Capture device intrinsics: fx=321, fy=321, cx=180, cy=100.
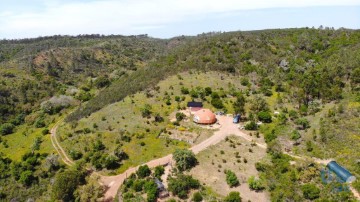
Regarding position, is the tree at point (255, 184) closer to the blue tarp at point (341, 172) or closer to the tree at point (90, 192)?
the blue tarp at point (341, 172)

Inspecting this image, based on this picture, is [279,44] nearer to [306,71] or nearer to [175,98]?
[306,71]

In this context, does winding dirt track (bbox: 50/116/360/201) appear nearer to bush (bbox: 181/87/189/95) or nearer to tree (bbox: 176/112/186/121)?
tree (bbox: 176/112/186/121)

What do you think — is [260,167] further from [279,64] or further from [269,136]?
[279,64]

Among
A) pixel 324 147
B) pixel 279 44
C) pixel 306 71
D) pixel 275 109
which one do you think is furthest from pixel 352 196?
pixel 279 44

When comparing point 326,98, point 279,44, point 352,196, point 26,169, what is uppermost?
point 279,44

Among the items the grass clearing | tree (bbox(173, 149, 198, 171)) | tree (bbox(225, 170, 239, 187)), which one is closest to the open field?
tree (bbox(173, 149, 198, 171))

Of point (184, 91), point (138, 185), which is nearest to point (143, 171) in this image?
point (138, 185)
